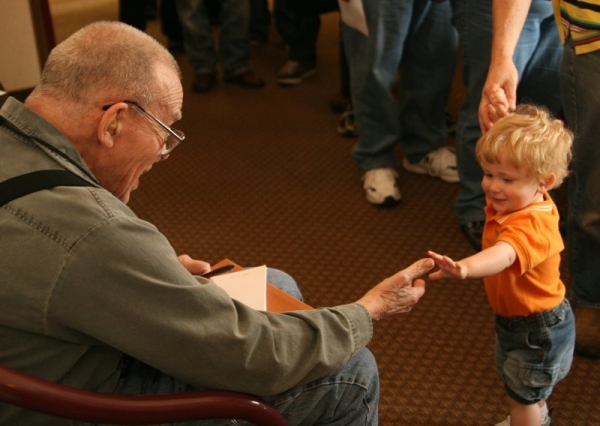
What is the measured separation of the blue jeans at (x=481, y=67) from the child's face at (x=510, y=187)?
0.99 metres

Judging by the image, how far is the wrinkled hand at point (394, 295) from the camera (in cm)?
144

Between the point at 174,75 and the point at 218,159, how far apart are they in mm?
2170

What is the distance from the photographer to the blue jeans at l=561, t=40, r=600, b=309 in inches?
76.7

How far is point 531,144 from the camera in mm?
1524

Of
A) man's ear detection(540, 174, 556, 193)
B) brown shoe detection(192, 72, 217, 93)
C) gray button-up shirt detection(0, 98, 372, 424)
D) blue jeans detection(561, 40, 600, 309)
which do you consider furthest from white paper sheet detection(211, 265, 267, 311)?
brown shoe detection(192, 72, 217, 93)

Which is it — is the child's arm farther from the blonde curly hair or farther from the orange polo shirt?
the blonde curly hair

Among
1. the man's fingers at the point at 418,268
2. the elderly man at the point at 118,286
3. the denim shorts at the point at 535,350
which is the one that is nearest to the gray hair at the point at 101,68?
the elderly man at the point at 118,286

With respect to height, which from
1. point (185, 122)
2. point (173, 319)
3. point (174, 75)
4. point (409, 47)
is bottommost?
point (185, 122)

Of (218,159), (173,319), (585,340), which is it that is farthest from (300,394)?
(218,159)

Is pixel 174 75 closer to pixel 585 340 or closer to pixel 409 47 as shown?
pixel 585 340

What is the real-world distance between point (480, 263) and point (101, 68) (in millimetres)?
768

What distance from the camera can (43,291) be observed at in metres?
1.08

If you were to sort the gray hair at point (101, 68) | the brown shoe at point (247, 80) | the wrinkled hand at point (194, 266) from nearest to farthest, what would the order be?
the gray hair at point (101, 68), the wrinkled hand at point (194, 266), the brown shoe at point (247, 80)

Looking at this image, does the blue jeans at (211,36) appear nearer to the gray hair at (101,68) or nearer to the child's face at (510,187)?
the child's face at (510,187)
